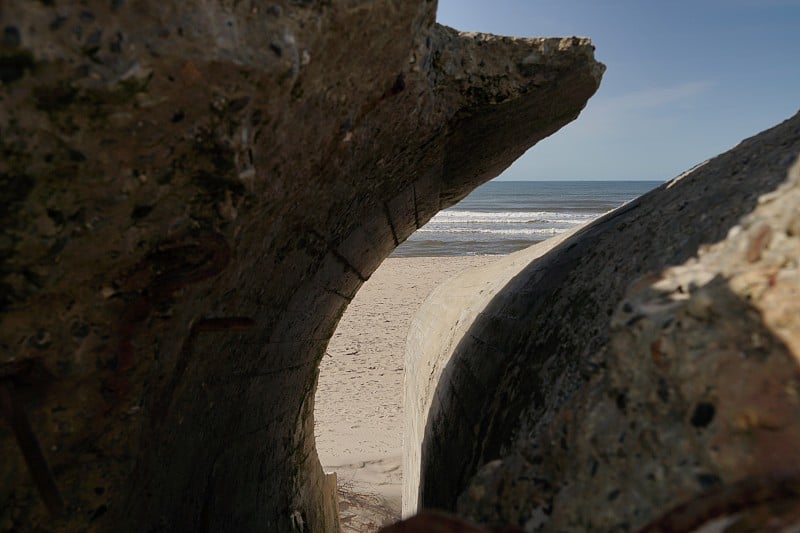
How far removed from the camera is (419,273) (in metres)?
14.8

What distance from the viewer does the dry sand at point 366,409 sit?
4.68 meters

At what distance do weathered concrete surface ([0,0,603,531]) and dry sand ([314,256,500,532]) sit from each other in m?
2.92

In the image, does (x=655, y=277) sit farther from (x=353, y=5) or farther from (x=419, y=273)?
(x=419, y=273)

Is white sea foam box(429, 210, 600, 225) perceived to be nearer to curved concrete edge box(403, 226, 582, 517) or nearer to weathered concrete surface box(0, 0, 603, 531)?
curved concrete edge box(403, 226, 582, 517)

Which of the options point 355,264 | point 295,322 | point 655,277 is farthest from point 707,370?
point 355,264

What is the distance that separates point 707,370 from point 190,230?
96 cm

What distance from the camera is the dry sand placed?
15.3ft

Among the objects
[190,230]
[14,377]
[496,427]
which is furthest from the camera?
[496,427]

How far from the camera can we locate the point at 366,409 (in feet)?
21.4

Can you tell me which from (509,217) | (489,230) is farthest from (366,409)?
(509,217)

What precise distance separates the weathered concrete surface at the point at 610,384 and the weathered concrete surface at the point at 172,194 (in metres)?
0.67

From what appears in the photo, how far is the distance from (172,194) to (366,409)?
18.5ft

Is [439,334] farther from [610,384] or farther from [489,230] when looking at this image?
[489,230]

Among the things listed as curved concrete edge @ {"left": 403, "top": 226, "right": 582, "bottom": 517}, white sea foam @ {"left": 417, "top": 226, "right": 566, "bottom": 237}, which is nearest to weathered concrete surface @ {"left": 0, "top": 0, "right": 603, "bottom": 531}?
curved concrete edge @ {"left": 403, "top": 226, "right": 582, "bottom": 517}
